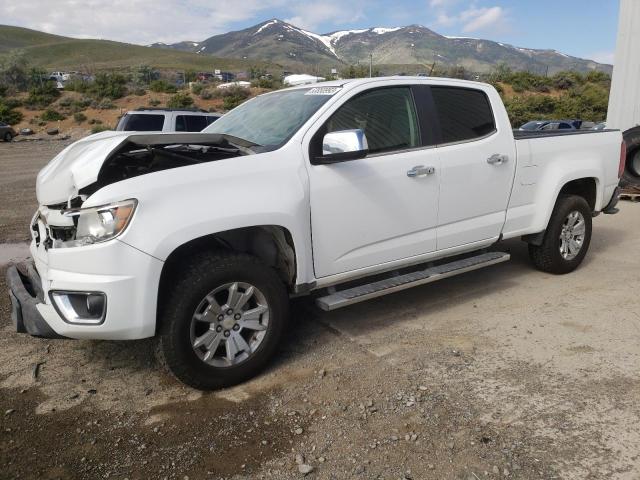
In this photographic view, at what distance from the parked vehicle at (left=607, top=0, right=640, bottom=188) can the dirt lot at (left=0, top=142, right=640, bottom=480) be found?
6264 millimetres

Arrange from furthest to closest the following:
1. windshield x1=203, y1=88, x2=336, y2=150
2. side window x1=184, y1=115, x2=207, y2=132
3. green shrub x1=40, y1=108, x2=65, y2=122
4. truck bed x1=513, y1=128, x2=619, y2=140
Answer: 1. green shrub x1=40, y1=108, x2=65, y2=122
2. side window x1=184, y1=115, x2=207, y2=132
3. truck bed x1=513, y1=128, x2=619, y2=140
4. windshield x1=203, y1=88, x2=336, y2=150

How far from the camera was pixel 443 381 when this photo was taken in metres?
3.39

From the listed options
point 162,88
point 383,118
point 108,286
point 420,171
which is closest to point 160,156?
point 108,286

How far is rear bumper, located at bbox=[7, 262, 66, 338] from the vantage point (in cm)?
311

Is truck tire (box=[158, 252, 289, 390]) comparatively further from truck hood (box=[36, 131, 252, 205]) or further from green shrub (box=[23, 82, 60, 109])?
green shrub (box=[23, 82, 60, 109])

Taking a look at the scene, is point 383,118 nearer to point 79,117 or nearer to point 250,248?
point 250,248

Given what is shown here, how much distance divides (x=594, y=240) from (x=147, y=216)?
607 cm

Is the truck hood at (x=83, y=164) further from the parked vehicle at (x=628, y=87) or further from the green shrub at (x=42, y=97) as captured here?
the green shrub at (x=42, y=97)

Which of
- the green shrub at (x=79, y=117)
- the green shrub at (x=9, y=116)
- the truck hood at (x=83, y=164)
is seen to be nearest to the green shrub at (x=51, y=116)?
Answer: the green shrub at (x=79, y=117)

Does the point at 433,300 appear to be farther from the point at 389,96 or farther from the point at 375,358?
the point at 389,96

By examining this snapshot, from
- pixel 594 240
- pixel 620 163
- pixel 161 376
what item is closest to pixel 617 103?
pixel 594 240

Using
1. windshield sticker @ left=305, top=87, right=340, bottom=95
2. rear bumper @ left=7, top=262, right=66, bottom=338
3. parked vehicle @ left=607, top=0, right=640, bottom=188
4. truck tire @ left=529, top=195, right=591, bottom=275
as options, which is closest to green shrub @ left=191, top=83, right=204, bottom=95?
parked vehicle @ left=607, top=0, right=640, bottom=188

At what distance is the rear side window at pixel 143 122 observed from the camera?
39.3 ft

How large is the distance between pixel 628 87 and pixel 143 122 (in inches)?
394
